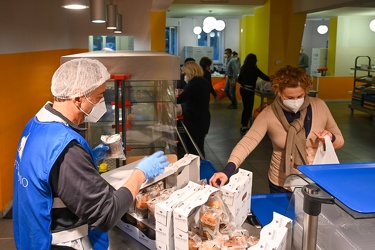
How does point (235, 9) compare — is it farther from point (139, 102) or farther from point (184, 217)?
point (184, 217)

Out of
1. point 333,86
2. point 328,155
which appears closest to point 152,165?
point 328,155

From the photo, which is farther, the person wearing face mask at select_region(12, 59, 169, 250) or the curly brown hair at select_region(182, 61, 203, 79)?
the curly brown hair at select_region(182, 61, 203, 79)

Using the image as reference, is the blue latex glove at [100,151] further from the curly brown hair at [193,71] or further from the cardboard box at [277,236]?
the curly brown hair at [193,71]

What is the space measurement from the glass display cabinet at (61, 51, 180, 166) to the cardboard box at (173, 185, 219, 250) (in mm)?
1253

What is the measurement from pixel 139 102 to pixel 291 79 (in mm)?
1366

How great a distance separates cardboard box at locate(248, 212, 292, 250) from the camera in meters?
1.27

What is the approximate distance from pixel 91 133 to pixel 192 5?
24.8ft

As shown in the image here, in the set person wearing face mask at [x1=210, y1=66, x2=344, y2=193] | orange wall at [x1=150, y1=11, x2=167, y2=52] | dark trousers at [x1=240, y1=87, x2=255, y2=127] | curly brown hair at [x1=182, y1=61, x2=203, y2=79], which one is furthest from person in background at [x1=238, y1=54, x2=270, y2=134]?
person wearing face mask at [x1=210, y1=66, x2=344, y2=193]

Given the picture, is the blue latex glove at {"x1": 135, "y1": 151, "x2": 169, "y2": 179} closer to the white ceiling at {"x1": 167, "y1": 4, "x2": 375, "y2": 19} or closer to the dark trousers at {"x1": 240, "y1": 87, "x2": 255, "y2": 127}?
the dark trousers at {"x1": 240, "y1": 87, "x2": 255, "y2": 127}

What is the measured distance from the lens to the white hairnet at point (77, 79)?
59.7 inches

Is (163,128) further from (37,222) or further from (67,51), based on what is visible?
(67,51)

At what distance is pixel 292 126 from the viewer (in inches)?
91.2

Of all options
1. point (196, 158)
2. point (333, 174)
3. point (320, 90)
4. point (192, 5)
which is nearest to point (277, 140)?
point (196, 158)

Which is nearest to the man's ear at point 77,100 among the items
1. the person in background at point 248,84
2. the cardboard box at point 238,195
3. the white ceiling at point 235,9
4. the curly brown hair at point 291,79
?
the cardboard box at point 238,195
